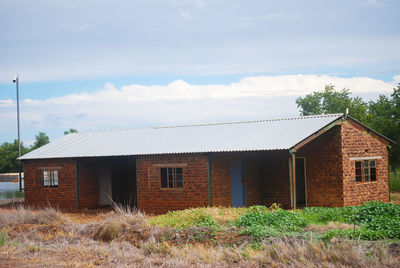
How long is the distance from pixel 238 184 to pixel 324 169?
321cm

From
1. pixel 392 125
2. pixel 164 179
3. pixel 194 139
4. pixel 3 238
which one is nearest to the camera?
pixel 3 238

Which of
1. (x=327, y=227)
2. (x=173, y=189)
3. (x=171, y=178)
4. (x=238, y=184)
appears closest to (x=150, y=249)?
(x=327, y=227)

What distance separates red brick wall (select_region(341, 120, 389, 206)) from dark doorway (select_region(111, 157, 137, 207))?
9.53 meters

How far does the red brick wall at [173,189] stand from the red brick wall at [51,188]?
365cm

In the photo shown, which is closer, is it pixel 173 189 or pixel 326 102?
A: pixel 173 189

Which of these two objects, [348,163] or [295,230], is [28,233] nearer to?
[295,230]

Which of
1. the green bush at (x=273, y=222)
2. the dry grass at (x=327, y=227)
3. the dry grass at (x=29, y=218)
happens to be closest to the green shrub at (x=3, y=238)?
the dry grass at (x=29, y=218)

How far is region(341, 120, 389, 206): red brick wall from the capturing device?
18.3m

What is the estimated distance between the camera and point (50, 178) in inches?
856

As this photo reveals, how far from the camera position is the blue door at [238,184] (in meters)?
18.6

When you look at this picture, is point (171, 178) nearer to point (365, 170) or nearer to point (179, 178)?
point (179, 178)

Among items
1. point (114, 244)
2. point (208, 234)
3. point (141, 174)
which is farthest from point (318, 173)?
point (114, 244)

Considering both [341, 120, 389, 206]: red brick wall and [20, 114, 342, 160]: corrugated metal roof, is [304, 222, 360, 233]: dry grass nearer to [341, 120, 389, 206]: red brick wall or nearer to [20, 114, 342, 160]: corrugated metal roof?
[20, 114, 342, 160]: corrugated metal roof

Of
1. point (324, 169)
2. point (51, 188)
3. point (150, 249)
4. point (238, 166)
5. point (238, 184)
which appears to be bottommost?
point (150, 249)
